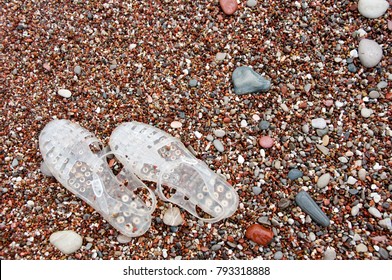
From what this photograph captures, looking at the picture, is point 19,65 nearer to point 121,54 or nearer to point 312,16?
point 121,54

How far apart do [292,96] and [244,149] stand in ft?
1.26

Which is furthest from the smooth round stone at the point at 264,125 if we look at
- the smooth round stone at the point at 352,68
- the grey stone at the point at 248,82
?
the smooth round stone at the point at 352,68

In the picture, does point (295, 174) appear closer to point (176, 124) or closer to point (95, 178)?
point (176, 124)

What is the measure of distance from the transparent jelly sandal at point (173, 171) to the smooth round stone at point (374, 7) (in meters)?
1.20

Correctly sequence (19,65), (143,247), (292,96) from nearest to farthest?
1. (143,247)
2. (292,96)
3. (19,65)

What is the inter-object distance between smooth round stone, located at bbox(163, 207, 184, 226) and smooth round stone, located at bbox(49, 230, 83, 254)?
43 centimetres

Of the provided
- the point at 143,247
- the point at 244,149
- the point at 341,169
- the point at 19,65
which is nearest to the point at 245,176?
the point at 244,149

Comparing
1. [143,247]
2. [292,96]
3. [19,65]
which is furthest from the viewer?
[19,65]

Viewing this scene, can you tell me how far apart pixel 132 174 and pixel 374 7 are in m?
1.57

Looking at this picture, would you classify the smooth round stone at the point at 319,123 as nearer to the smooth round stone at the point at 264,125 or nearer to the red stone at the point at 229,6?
the smooth round stone at the point at 264,125

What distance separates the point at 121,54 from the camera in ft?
8.05

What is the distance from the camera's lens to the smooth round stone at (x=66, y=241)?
2.16 meters

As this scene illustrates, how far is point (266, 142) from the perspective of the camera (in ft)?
7.43

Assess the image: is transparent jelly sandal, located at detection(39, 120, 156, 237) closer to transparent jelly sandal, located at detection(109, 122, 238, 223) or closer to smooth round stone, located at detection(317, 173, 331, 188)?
transparent jelly sandal, located at detection(109, 122, 238, 223)
